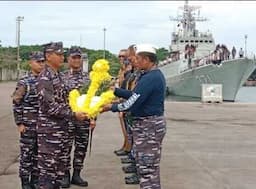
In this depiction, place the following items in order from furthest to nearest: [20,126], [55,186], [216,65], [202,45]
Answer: [202,45]
[216,65]
[20,126]
[55,186]

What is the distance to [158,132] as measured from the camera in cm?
568

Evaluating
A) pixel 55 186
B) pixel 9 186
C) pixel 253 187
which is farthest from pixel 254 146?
pixel 55 186

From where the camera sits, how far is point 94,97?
19.3ft

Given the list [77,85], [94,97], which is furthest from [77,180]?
[94,97]

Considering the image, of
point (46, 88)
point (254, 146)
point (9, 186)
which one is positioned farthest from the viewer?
point (254, 146)

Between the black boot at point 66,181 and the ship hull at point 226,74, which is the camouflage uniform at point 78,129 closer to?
the black boot at point 66,181

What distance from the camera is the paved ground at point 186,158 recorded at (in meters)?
8.05

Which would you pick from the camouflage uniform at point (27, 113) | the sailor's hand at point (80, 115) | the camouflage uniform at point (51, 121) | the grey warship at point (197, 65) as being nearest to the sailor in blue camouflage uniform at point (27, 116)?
the camouflage uniform at point (27, 113)

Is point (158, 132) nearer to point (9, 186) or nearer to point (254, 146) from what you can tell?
point (9, 186)

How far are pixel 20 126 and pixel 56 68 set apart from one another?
117cm

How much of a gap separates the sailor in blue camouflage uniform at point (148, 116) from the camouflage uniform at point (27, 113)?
141cm

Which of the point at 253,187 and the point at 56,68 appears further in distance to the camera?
the point at 253,187

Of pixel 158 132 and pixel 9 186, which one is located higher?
pixel 158 132

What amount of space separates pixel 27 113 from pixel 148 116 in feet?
5.76
